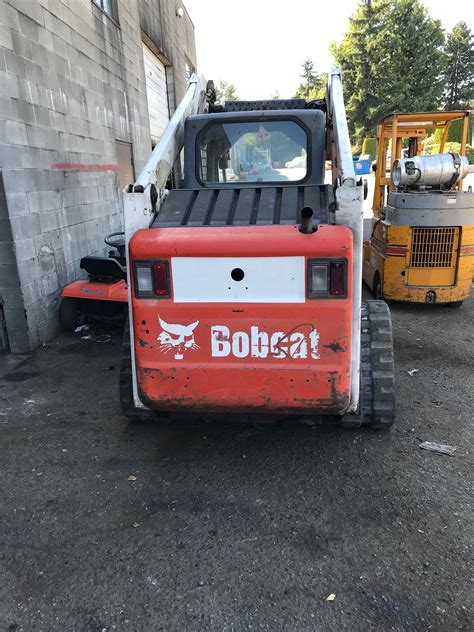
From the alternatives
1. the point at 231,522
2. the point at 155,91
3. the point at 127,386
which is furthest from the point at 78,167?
the point at 155,91

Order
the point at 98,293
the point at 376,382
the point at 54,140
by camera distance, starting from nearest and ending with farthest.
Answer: the point at 376,382 → the point at 98,293 → the point at 54,140

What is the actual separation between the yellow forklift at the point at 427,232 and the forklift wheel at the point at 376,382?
3.49 meters

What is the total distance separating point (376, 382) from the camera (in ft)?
11.8

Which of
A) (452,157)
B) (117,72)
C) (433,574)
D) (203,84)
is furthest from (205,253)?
(117,72)

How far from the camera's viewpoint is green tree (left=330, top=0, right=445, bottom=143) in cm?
4469

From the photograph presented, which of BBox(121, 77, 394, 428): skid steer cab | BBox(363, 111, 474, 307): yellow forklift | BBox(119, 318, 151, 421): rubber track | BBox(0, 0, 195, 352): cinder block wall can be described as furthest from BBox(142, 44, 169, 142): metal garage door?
BBox(121, 77, 394, 428): skid steer cab

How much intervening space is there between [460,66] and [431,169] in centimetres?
6504

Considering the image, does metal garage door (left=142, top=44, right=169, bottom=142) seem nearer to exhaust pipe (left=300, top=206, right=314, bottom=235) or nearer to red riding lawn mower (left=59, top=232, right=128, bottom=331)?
red riding lawn mower (left=59, top=232, right=128, bottom=331)

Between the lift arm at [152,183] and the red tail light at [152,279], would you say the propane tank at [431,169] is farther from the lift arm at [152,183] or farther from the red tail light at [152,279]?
the red tail light at [152,279]

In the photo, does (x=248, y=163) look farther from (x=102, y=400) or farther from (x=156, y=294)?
(x=102, y=400)

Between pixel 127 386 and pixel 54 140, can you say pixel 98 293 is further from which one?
pixel 127 386

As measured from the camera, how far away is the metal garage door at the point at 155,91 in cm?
1283

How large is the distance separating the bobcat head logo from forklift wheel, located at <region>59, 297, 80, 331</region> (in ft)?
12.8

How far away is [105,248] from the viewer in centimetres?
848
